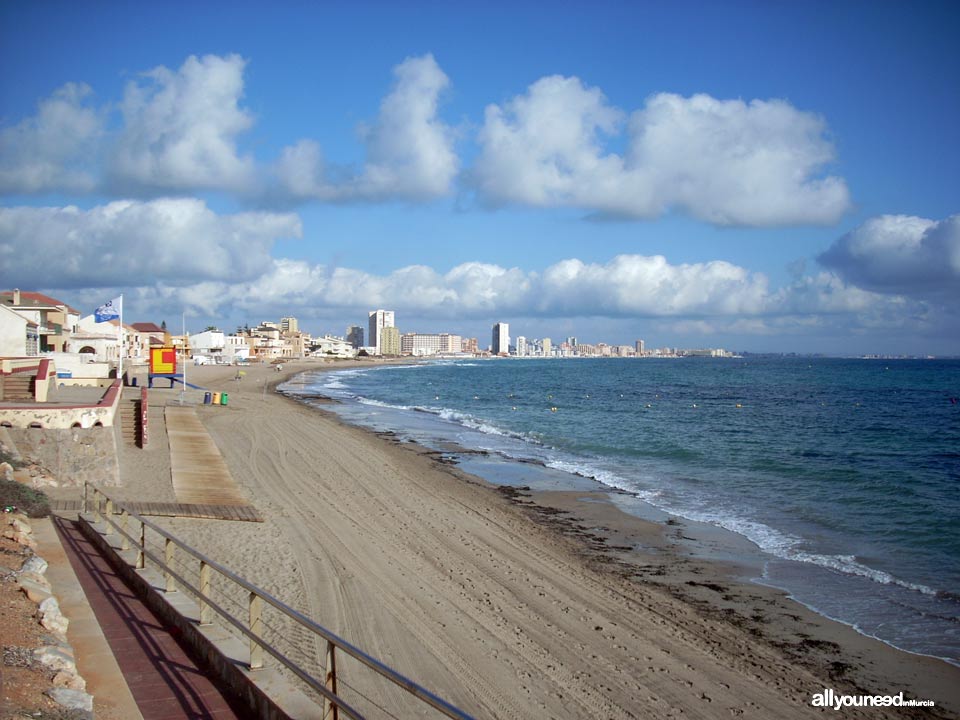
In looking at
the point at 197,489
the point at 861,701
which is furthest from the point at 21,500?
the point at 861,701

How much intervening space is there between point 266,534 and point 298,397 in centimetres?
4455

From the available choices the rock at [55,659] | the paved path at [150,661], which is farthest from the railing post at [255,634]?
the rock at [55,659]

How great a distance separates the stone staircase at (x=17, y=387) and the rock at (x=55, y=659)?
52.7ft

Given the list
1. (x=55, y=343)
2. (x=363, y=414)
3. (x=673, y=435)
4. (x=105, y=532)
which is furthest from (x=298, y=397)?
(x=105, y=532)

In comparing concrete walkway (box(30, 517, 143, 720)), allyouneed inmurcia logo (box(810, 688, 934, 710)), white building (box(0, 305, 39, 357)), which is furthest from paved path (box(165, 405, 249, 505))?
allyouneed inmurcia logo (box(810, 688, 934, 710))

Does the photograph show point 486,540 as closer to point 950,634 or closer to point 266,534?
point 266,534

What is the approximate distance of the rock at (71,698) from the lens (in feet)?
16.5

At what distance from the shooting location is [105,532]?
10266mm

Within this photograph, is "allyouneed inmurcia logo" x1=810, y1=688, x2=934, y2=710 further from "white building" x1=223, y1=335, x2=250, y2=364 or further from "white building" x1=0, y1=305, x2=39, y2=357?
"white building" x1=223, y1=335, x2=250, y2=364

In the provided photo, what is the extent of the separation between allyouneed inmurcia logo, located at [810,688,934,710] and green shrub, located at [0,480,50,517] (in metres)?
11.4

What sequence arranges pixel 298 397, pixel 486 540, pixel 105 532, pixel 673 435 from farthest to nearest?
1. pixel 298 397
2. pixel 673 435
3. pixel 486 540
4. pixel 105 532

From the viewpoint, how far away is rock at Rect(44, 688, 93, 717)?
16.5 ft

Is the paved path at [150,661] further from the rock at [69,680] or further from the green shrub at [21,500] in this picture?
the green shrub at [21,500]

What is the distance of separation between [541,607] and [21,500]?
27.0ft
